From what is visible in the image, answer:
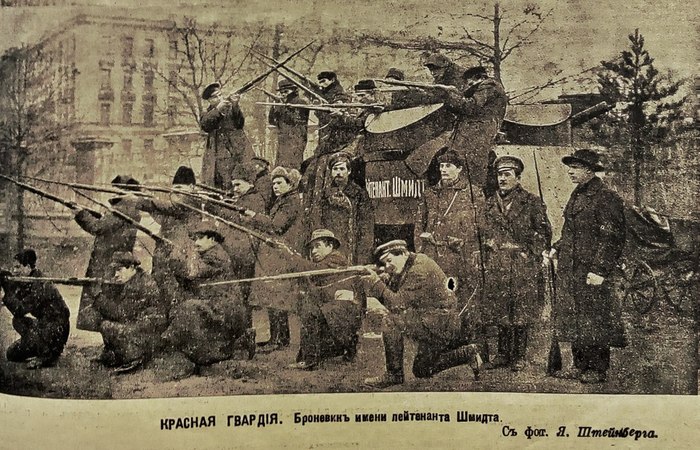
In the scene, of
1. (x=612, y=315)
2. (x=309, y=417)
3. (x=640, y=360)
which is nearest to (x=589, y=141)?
(x=612, y=315)

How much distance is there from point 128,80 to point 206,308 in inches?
89.0

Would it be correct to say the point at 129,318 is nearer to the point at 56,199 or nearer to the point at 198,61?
the point at 56,199

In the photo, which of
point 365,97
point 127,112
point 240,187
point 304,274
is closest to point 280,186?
point 240,187

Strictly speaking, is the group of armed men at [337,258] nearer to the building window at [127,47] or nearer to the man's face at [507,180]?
the man's face at [507,180]

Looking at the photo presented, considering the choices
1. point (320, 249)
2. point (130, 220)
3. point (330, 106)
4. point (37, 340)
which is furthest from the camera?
point (330, 106)

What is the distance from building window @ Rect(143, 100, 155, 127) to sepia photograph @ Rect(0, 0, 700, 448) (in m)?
0.01

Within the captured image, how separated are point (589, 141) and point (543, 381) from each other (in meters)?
2.34

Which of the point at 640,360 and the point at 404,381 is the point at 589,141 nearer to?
the point at 640,360

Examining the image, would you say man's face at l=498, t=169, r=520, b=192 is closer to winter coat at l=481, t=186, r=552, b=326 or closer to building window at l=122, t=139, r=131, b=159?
winter coat at l=481, t=186, r=552, b=326

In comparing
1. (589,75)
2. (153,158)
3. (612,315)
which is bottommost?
(612,315)

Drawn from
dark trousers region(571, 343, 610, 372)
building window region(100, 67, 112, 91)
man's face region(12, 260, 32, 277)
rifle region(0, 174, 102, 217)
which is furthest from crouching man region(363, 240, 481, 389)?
man's face region(12, 260, 32, 277)

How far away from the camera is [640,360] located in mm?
6727

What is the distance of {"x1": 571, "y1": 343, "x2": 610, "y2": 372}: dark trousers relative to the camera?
6719 millimetres

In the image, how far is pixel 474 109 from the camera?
6879mm
